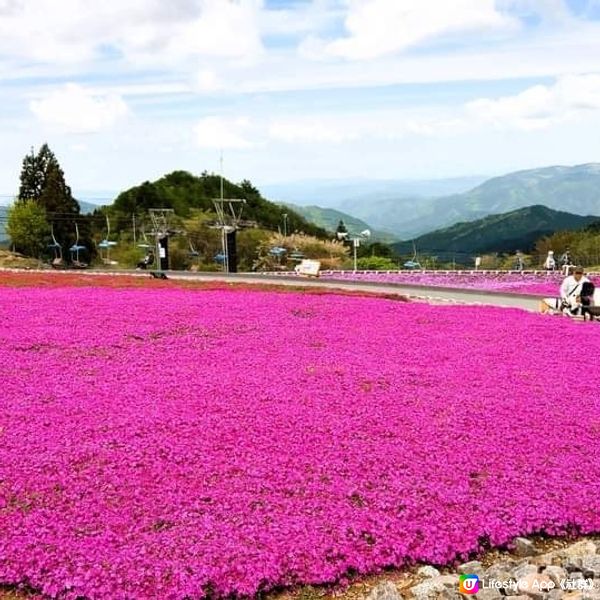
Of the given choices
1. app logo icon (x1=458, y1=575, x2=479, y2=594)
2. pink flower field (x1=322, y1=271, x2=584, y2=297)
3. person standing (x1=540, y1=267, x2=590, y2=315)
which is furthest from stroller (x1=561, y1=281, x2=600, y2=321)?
app logo icon (x1=458, y1=575, x2=479, y2=594)

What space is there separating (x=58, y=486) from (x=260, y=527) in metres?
3.04

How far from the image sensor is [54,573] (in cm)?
842

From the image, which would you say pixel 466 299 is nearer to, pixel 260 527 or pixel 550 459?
pixel 550 459

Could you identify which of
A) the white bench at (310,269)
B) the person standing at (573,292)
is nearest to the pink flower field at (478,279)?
the white bench at (310,269)

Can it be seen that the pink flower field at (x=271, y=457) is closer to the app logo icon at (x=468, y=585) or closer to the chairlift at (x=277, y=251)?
the app logo icon at (x=468, y=585)

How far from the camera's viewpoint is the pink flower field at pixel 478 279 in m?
44.4

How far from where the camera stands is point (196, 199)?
13975cm

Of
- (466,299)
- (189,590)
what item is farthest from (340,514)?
(466,299)

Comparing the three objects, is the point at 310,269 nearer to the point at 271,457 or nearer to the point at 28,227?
the point at 271,457

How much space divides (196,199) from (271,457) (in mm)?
131598

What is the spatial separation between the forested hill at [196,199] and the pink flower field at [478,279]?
207ft

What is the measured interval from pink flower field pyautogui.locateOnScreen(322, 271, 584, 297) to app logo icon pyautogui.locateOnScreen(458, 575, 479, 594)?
1361 inches

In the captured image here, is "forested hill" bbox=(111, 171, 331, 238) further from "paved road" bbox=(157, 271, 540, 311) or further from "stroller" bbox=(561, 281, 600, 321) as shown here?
"stroller" bbox=(561, 281, 600, 321)

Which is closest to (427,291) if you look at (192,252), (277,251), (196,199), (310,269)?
(310,269)
